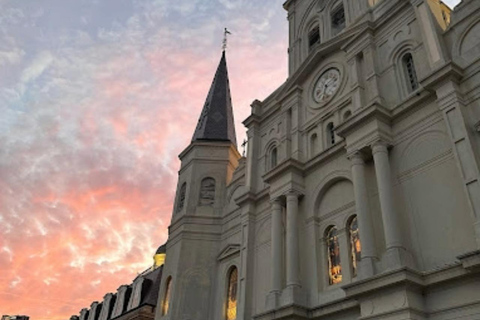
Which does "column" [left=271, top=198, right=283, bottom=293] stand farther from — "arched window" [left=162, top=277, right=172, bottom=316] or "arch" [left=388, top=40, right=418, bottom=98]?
"arched window" [left=162, top=277, right=172, bottom=316]

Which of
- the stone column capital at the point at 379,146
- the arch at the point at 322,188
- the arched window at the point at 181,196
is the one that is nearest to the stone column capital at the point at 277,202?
the arch at the point at 322,188

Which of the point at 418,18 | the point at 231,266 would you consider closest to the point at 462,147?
the point at 418,18

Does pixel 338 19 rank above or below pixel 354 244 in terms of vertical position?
above

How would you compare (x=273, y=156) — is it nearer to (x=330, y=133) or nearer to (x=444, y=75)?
(x=330, y=133)

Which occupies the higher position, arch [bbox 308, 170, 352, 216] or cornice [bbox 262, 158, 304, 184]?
cornice [bbox 262, 158, 304, 184]

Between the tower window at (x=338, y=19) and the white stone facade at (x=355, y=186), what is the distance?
75 millimetres

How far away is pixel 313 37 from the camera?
2414 cm

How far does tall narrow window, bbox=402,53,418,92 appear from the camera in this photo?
632 inches

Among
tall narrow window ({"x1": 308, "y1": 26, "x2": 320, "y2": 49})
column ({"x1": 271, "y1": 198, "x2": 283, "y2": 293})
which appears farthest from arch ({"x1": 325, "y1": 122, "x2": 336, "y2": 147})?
tall narrow window ({"x1": 308, "y1": 26, "x2": 320, "y2": 49})

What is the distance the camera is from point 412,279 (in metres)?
11.8

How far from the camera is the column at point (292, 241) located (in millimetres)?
16094

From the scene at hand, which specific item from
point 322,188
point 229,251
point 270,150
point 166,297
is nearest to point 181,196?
point 229,251

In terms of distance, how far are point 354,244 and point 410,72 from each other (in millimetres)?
6489

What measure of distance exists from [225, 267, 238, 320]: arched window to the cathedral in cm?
6
